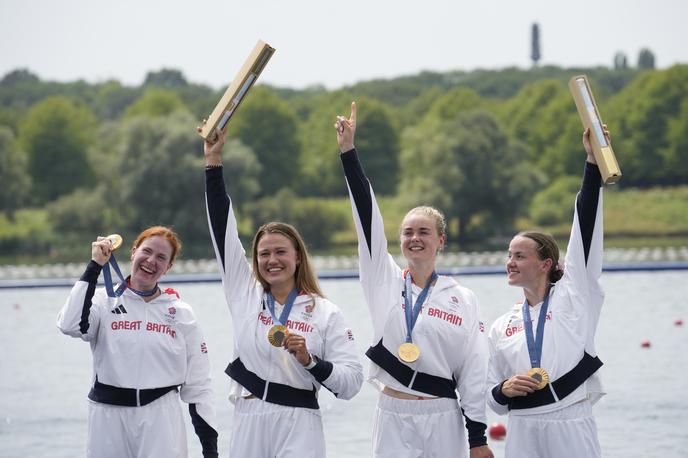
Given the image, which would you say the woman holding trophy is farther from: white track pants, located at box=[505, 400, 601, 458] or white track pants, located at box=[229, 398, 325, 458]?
white track pants, located at box=[229, 398, 325, 458]

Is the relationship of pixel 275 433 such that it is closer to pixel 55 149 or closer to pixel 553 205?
pixel 553 205

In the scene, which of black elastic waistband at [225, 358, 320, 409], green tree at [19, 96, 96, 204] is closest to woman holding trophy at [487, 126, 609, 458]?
black elastic waistband at [225, 358, 320, 409]

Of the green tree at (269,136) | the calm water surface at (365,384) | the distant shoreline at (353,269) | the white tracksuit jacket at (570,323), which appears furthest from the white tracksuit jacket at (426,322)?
the green tree at (269,136)

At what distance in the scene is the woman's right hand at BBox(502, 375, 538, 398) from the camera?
5.09 metres

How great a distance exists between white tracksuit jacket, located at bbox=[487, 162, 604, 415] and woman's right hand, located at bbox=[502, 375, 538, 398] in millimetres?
124

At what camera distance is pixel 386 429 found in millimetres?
5328

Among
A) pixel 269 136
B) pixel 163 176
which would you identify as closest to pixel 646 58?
pixel 269 136

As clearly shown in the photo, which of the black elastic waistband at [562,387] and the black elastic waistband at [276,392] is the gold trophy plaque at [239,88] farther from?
the black elastic waistband at [562,387]

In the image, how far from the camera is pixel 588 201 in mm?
5258

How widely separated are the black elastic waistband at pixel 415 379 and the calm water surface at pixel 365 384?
453 cm

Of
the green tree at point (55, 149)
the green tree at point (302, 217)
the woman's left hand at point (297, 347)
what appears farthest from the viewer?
the green tree at point (55, 149)

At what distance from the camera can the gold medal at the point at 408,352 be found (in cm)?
524

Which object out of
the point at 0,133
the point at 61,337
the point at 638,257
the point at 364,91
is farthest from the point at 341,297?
the point at 364,91

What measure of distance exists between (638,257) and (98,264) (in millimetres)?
32767
